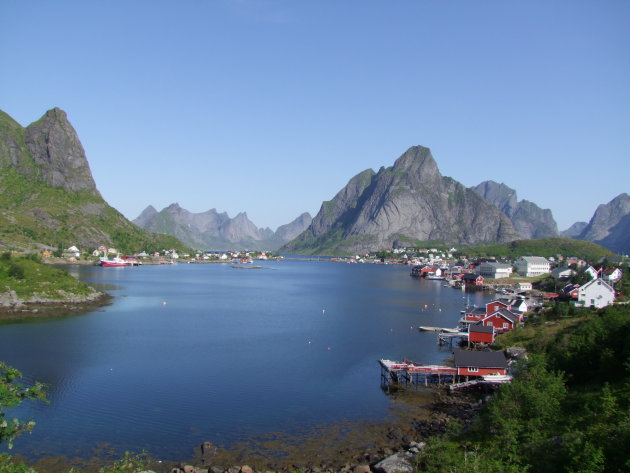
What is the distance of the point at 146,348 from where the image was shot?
37125mm

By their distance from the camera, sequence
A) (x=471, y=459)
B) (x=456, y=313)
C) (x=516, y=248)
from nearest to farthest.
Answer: (x=471, y=459) → (x=456, y=313) → (x=516, y=248)

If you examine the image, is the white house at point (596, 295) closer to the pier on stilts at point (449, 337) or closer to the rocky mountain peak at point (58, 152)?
the pier on stilts at point (449, 337)

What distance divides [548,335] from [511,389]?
1774 centimetres

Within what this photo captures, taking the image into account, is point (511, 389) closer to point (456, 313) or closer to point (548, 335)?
point (548, 335)

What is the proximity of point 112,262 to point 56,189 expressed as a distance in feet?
136

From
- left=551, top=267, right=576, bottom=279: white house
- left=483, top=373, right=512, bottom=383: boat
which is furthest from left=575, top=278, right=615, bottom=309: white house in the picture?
left=551, top=267, right=576, bottom=279: white house

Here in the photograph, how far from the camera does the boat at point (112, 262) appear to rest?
11906cm

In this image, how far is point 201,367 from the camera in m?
32.2

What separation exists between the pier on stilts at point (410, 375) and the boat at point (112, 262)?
103 m

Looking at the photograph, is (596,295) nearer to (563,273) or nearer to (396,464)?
(563,273)

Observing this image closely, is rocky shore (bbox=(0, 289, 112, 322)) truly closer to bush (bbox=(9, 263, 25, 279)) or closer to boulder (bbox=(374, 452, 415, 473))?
bush (bbox=(9, 263, 25, 279))

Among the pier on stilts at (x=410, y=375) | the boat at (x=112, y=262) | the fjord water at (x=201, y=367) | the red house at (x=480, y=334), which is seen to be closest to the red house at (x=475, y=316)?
the fjord water at (x=201, y=367)

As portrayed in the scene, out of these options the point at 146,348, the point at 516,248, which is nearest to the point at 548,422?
the point at 146,348

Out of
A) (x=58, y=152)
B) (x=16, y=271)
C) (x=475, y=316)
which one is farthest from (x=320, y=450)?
(x=58, y=152)
